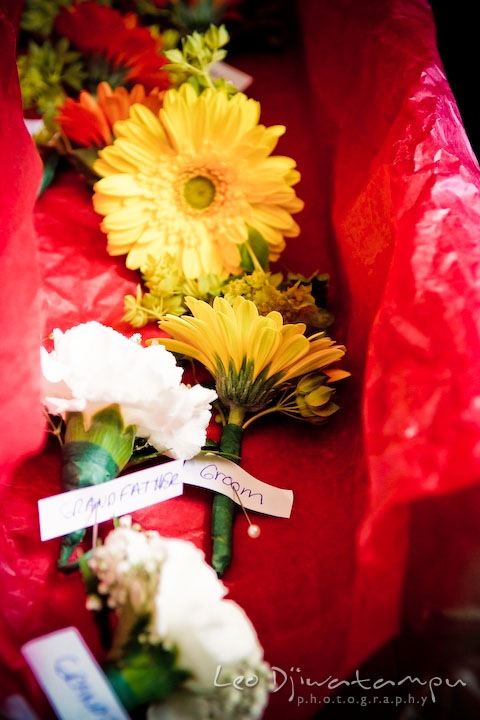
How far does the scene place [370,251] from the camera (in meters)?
0.72

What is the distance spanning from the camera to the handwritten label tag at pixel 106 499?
0.55 meters

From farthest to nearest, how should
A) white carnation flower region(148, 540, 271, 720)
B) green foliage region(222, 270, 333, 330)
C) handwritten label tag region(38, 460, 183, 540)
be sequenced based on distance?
green foliage region(222, 270, 333, 330) → handwritten label tag region(38, 460, 183, 540) → white carnation flower region(148, 540, 271, 720)

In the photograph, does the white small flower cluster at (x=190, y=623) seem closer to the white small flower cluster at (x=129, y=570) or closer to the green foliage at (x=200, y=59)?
the white small flower cluster at (x=129, y=570)

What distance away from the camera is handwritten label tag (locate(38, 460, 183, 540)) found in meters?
0.55

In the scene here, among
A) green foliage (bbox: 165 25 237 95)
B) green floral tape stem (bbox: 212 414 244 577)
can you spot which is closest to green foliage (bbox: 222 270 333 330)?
green floral tape stem (bbox: 212 414 244 577)

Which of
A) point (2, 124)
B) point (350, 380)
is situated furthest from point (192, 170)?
point (350, 380)

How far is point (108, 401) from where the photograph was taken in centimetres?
57

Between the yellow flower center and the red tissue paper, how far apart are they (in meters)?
0.15

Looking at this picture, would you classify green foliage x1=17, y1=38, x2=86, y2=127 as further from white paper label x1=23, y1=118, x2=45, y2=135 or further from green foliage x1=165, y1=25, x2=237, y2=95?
green foliage x1=165, y1=25, x2=237, y2=95

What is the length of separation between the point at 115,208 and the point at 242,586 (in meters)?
0.52

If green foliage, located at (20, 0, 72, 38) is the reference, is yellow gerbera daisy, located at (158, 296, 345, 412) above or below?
below

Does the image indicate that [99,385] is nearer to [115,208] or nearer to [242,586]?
[242,586]

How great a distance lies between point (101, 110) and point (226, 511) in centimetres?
61

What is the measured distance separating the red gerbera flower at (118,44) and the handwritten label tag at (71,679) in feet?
2.70
